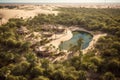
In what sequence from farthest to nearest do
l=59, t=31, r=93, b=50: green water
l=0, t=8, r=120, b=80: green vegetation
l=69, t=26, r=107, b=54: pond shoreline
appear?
l=59, t=31, r=93, b=50: green water, l=69, t=26, r=107, b=54: pond shoreline, l=0, t=8, r=120, b=80: green vegetation

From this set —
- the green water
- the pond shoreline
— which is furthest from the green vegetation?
the green water

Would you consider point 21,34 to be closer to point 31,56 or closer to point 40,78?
point 31,56

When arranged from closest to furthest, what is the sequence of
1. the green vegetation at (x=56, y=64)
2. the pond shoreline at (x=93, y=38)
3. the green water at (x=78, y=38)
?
the green vegetation at (x=56, y=64) → the pond shoreline at (x=93, y=38) → the green water at (x=78, y=38)

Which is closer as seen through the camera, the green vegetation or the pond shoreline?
the green vegetation

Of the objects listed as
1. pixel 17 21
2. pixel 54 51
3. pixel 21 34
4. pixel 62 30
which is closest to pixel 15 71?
pixel 54 51

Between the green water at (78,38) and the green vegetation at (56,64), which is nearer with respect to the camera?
the green vegetation at (56,64)

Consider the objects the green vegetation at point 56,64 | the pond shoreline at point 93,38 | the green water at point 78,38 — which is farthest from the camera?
the green water at point 78,38

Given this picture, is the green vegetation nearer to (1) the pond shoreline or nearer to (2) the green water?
(1) the pond shoreline

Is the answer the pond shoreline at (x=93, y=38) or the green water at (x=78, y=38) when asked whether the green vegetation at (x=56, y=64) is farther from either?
the green water at (x=78, y=38)

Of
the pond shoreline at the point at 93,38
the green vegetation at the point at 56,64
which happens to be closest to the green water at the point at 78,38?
the pond shoreline at the point at 93,38

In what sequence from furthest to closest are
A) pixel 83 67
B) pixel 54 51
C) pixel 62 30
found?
1. pixel 62 30
2. pixel 54 51
3. pixel 83 67

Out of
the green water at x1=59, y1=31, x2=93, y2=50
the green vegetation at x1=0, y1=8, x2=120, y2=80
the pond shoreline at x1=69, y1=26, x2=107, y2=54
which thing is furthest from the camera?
the green water at x1=59, y1=31, x2=93, y2=50
